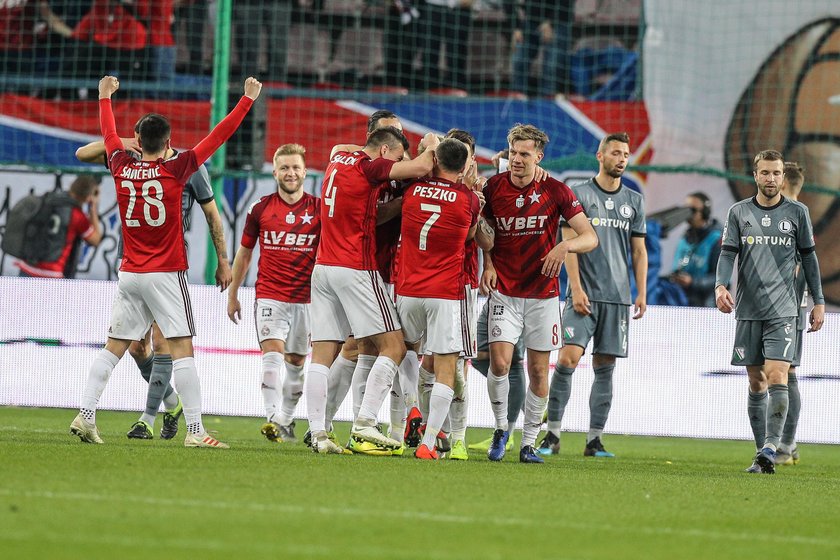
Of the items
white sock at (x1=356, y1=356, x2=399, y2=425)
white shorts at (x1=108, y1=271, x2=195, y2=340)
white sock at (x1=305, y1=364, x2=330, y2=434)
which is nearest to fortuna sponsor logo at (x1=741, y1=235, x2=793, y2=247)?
white sock at (x1=356, y1=356, x2=399, y2=425)

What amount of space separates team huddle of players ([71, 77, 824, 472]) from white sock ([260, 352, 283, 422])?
13 centimetres

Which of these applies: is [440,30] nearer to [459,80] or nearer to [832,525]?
[459,80]

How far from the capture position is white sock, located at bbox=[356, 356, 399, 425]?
8.16 meters

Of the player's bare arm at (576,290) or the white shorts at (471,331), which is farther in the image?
the player's bare arm at (576,290)

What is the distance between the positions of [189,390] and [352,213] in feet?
4.97

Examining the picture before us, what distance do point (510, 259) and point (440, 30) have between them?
9.75 meters

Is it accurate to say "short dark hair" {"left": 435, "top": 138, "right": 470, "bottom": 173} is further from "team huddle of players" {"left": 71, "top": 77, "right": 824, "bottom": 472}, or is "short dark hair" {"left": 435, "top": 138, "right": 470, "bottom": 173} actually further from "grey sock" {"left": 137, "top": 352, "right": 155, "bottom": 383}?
"grey sock" {"left": 137, "top": 352, "right": 155, "bottom": 383}

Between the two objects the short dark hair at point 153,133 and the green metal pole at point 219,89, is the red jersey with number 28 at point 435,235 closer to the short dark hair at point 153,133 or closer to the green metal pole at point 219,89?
the short dark hair at point 153,133

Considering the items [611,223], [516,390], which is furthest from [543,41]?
[516,390]

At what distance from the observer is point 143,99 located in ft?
56.6

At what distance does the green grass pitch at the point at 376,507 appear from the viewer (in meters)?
4.75

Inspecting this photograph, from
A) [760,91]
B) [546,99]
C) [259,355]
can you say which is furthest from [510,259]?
[760,91]

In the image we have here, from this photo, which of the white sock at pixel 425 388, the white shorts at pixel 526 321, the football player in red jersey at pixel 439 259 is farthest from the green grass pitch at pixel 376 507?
the white sock at pixel 425 388

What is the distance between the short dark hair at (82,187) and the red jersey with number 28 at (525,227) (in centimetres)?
897
